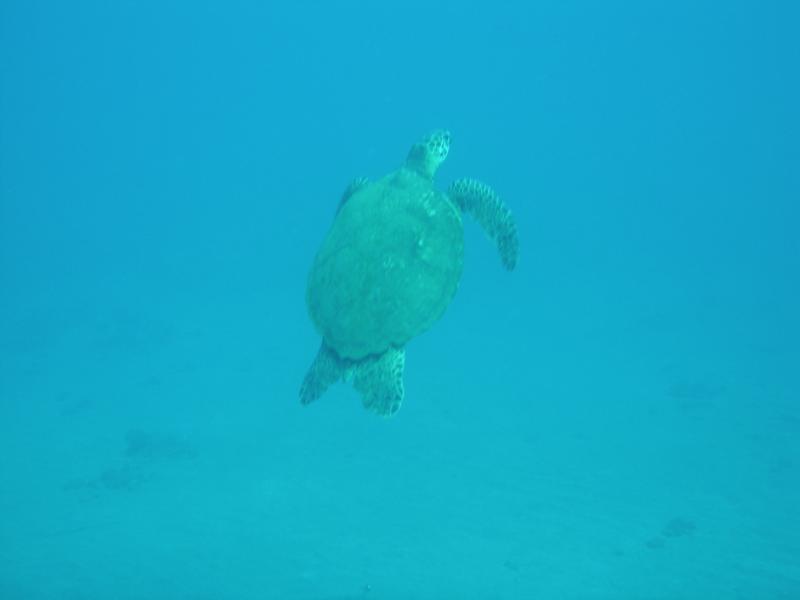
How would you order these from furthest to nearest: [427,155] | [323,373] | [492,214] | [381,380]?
[427,155]
[492,214]
[323,373]
[381,380]

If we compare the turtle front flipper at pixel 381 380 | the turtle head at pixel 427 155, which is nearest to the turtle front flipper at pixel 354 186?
the turtle head at pixel 427 155

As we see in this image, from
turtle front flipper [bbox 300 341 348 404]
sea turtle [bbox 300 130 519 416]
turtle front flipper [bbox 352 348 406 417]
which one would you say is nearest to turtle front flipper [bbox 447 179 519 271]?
sea turtle [bbox 300 130 519 416]

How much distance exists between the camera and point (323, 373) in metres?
5.38

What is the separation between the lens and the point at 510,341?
2084 centimetres

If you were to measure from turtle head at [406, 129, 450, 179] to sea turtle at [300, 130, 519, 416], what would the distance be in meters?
0.84

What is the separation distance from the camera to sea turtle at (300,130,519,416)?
4.88m

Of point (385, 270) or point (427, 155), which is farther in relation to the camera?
point (427, 155)

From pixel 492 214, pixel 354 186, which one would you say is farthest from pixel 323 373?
pixel 492 214

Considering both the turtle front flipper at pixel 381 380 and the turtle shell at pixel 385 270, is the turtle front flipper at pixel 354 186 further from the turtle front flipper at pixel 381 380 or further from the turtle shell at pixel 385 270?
the turtle front flipper at pixel 381 380

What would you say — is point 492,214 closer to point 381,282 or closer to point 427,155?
point 427,155

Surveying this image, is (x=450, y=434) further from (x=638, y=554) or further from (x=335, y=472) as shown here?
(x=638, y=554)

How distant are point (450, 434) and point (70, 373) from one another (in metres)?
12.9

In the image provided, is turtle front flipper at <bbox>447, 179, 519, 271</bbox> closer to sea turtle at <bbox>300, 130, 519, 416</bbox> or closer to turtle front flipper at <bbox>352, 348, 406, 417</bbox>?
sea turtle at <bbox>300, 130, 519, 416</bbox>

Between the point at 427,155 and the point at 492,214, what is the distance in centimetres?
102
